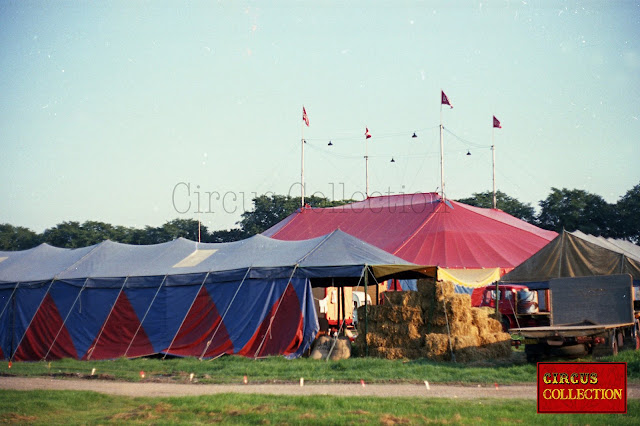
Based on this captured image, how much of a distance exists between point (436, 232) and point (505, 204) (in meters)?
41.0

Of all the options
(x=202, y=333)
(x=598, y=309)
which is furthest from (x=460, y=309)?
(x=202, y=333)

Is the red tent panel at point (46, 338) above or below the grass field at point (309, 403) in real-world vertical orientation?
above

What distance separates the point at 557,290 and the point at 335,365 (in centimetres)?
596

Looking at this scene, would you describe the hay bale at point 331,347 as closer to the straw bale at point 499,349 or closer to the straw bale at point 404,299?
the straw bale at point 404,299

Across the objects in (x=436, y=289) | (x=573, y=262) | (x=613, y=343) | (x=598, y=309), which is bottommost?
(x=613, y=343)

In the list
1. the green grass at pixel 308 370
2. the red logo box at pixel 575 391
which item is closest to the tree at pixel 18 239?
the green grass at pixel 308 370

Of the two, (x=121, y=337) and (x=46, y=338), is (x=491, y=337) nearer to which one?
(x=121, y=337)

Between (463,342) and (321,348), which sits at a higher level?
(463,342)

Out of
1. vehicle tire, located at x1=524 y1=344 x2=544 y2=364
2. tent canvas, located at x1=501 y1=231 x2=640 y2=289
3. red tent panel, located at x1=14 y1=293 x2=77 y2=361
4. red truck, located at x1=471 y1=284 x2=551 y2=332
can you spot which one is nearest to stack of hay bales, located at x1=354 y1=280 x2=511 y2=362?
vehicle tire, located at x1=524 y1=344 x2=544 y2=364

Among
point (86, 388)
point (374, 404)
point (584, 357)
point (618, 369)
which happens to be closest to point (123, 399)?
point (86, 388)

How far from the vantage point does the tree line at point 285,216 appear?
63.8 m

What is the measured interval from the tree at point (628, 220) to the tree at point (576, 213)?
0.56 m

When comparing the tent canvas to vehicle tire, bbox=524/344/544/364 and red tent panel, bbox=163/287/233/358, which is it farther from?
red tent panel, bbox=163/287/233/358

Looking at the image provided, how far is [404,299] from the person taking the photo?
792 inches
